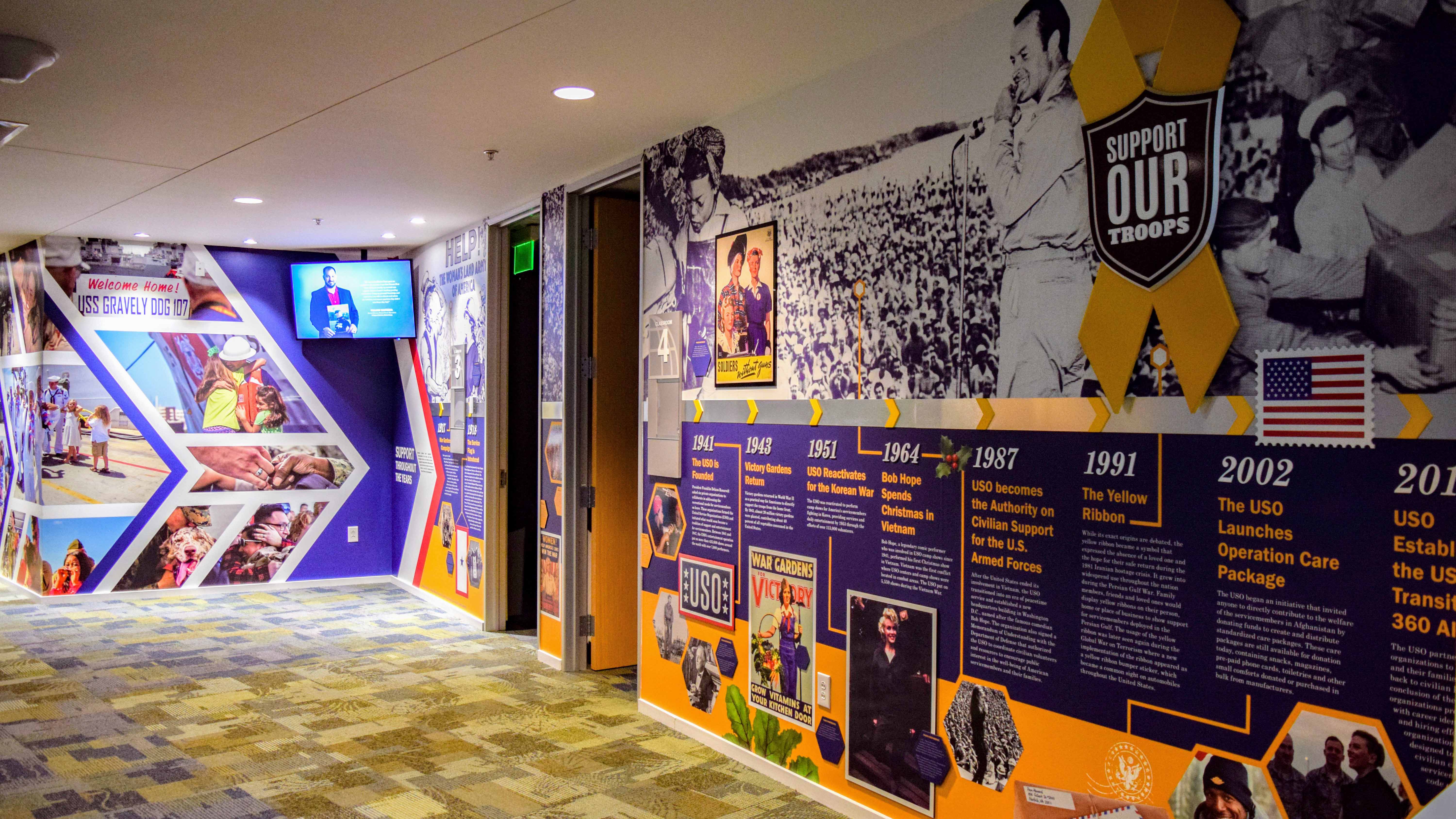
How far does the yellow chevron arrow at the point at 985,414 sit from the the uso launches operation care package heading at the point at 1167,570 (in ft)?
0.16

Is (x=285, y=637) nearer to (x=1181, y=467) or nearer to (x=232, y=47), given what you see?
(x=232, y=47)

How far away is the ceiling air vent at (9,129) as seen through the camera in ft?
14.8

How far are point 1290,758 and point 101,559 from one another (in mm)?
8016

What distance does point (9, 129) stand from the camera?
4574 mm

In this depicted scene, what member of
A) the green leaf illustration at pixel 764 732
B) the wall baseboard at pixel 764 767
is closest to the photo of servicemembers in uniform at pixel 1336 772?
the wall baseboard at pixel 764 767

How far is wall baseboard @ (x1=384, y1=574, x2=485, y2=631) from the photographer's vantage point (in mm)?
6914

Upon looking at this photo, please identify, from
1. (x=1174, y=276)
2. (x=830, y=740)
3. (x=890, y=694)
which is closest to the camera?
(x=1174, y=276)

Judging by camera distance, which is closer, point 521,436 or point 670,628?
point 670,628

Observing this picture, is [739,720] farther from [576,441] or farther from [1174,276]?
[1174,276]

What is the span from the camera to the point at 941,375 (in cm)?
321

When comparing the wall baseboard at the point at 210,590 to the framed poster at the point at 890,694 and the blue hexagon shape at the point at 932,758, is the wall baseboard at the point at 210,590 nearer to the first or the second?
the framed poster at the point at 890,694

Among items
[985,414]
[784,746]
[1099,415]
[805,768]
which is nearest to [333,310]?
[784,746]

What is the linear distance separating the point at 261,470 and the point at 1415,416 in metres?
7.94

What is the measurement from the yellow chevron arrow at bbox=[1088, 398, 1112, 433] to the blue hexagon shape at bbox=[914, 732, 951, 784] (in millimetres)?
1112
